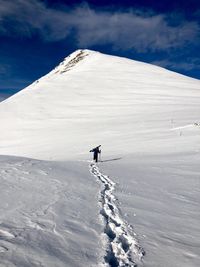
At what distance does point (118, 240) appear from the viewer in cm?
600

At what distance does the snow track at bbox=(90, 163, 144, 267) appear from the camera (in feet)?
17.1

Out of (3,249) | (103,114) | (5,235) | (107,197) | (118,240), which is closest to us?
(3,249)

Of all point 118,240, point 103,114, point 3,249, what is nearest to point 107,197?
point 118,240

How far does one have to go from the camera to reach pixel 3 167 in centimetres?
1283

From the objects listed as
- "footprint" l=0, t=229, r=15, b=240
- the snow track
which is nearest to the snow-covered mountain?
the snow track

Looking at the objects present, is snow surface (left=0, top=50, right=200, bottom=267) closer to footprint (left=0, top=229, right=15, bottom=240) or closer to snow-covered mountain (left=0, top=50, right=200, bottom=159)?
footprint (left=0, top=229, right=15, bottom=240)

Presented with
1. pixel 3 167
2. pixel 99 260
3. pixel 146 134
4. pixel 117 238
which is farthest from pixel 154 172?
pixel 146 134

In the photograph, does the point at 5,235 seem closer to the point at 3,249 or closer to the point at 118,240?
the point at 3,249

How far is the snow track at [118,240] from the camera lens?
5208mm

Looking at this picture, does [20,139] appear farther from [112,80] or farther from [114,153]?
Answer: [112,80]

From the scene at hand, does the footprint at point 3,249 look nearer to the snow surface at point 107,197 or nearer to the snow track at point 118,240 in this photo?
the snow surface at point 107,197

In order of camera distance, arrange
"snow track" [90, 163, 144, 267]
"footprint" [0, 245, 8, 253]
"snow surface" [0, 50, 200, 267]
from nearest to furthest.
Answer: "footprint" [0, 245, 8, 253]
"snow track" [90, 163, 144, 267]
"snow surface" [0, 50, 200, 267]

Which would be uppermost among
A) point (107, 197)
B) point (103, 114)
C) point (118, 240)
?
point (103, 114)

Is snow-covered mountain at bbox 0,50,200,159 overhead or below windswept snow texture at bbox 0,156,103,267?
overhead
